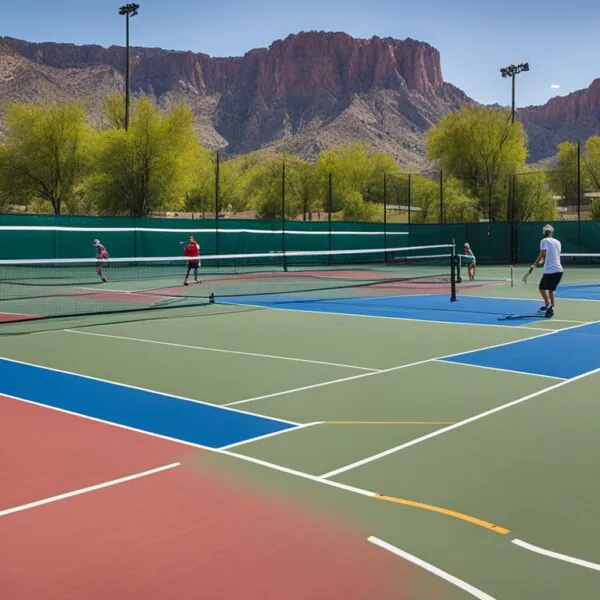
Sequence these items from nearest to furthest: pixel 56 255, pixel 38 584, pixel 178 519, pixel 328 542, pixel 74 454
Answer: pixel 38 584
pixel 328 542
pixel 178 519
pixel 74 454
pixel 56 255

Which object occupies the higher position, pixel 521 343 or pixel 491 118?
→ pixel 491 118

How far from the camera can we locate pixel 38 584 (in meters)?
4.26

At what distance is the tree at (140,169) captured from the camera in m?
57.5

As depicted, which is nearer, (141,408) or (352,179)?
(141,408)

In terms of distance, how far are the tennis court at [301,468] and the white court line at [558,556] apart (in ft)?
0.04

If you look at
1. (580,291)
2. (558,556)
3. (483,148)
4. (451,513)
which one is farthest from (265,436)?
(483,148)

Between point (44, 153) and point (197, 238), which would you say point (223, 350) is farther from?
point (44, 153)

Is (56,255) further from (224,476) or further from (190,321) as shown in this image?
(224,476)

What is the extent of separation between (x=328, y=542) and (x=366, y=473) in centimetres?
138

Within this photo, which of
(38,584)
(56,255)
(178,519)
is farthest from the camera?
(56,255)

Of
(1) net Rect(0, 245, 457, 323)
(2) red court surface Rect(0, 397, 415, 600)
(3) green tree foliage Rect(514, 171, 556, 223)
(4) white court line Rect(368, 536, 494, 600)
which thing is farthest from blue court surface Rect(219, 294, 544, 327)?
(3) green tree foliage Rect(514, 171, 556, 223)

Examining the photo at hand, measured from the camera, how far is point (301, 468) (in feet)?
20.6

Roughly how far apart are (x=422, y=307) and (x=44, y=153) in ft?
Result: 155

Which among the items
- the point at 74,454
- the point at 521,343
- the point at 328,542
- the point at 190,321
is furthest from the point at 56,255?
the point at 328,542
